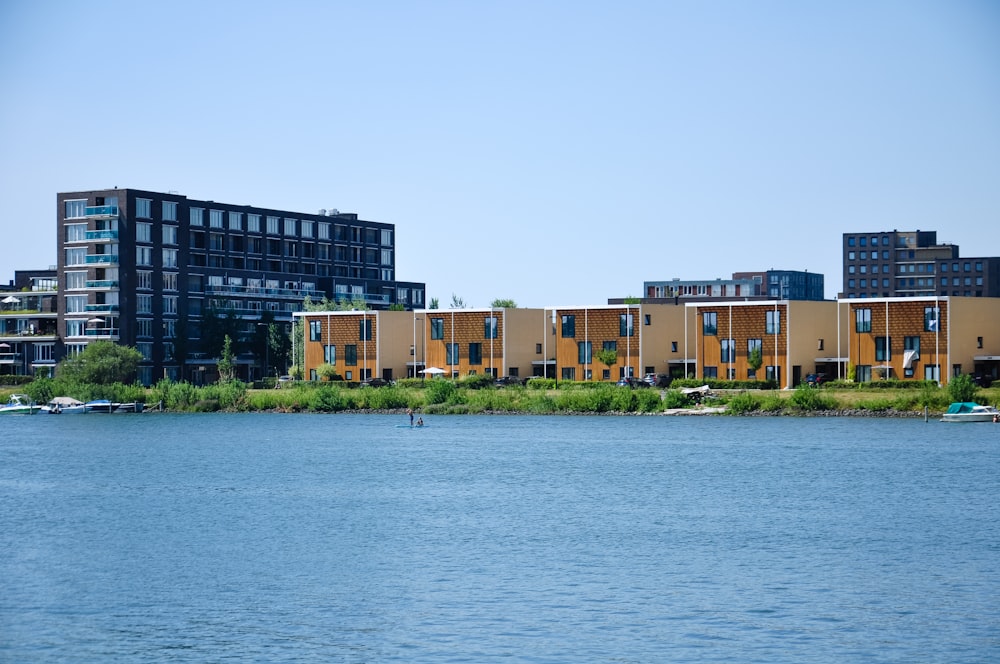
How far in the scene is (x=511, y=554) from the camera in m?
44.3

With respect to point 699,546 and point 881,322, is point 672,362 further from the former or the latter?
point 699,546

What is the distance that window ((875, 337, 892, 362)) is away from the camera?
110 metres

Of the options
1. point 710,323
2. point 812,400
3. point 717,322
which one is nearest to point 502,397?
point 710,323

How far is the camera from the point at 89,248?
147125mm

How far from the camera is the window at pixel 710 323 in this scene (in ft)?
385

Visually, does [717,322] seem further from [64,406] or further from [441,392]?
[64,406]

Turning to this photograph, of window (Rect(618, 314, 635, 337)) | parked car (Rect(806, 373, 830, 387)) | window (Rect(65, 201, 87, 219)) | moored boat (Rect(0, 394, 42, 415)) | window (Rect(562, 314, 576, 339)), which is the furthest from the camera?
window (Rect(65, 201, 87, 219))

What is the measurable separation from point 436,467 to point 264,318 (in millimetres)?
91259

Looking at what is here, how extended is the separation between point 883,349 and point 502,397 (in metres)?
31.8

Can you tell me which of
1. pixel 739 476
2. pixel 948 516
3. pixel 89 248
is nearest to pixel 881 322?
pixel 739 476

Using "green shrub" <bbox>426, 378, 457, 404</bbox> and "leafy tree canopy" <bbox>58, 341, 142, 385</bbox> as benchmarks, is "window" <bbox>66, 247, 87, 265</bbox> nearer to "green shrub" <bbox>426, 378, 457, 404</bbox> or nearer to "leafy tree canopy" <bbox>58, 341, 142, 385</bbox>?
"leafy tree canopy" <bbox>58, 341, 142, 385</bbox>

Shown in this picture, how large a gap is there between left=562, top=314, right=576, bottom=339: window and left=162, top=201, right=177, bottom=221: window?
5180 centimetres

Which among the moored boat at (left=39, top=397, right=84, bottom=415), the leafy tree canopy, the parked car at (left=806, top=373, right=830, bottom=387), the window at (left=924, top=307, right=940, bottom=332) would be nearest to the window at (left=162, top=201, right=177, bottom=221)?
the leafy tree canopy

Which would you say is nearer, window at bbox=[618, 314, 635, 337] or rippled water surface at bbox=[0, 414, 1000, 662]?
rippled water surface at bbox=[0, 414, 1000, 662]
